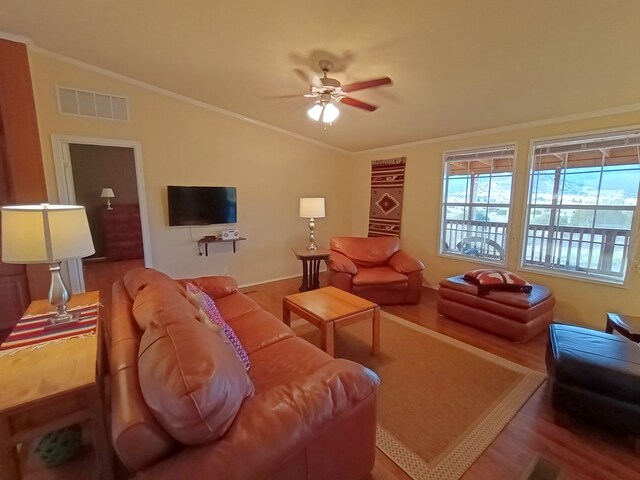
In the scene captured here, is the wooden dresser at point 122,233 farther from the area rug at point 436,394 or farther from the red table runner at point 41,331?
the area rug at point 436,394

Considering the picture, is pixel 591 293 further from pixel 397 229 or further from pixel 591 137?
pixel 397 229

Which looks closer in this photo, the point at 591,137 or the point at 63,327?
the point at 63,327

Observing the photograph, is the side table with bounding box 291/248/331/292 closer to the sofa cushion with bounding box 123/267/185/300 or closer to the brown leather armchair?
the brown leather armchair

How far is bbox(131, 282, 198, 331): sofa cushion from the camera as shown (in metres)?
1.42

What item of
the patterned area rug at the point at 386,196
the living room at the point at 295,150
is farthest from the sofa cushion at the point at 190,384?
the patterned area rug at the point at 386,196

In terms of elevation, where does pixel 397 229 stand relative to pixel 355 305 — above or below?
above

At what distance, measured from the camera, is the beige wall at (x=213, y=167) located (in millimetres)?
→ 3236

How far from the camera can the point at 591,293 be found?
311cm

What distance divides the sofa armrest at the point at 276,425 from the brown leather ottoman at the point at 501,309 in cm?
217

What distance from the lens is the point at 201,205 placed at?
13.4 feet

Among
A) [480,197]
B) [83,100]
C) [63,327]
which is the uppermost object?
[83,100]

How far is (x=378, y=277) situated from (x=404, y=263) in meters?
0.46

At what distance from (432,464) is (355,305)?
122 centimetres

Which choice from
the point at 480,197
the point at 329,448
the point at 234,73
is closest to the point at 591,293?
the point at 480,197
